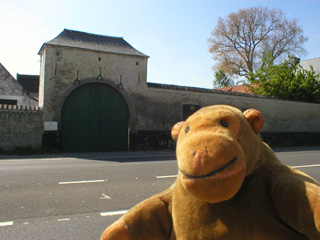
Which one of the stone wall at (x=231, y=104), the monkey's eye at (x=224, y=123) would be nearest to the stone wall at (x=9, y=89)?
the stone wall at (x=231, y=104)

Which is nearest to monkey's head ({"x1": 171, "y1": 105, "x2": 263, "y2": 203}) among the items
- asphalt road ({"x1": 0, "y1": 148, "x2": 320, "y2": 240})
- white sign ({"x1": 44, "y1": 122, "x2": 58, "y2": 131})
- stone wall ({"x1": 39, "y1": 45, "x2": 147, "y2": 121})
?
asphalt road ({"x1": 0, "y1": 148, "x2": 320, "y2": 240})

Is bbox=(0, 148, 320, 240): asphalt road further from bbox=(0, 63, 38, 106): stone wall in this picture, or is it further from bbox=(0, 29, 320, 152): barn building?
bbox=(0, 63, 38, 106): stone wall

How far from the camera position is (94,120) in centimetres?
1427

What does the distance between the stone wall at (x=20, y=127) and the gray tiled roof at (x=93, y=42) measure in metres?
3.53

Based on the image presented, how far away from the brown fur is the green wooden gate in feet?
41.5

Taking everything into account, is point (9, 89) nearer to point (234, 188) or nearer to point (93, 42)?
point (93, 42)

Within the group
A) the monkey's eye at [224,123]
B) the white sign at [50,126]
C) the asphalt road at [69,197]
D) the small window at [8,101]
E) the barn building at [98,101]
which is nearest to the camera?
the monkey's eye at [224,123]

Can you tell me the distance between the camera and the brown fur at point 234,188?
140 cm

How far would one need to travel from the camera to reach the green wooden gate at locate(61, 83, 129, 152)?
1388 centimetres

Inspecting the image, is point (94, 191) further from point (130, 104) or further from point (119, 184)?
point (130, 104)

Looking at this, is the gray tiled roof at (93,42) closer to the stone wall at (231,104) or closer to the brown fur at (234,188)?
the stone wall at (231,104)

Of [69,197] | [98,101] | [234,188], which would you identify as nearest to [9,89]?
[98,101]

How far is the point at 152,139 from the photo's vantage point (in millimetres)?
15383

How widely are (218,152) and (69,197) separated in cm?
449
